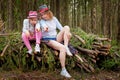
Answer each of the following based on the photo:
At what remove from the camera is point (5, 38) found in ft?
31.7

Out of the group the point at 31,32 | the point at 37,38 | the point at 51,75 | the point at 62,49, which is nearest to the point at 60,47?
the point at 62,49

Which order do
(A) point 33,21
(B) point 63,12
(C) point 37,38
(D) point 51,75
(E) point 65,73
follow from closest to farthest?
(E) point 65,73 < (D) point 51,75 < (C) point 37,38 < (A) point 33,21 < (B) point 63,12

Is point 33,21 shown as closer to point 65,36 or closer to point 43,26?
point 43,26

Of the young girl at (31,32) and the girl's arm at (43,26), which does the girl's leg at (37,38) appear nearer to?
the young girl at (31,32)

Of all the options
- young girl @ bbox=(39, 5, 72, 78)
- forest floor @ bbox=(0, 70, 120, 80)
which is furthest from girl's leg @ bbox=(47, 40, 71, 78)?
forest floor @ bbox=(0, 70, 120, 80)

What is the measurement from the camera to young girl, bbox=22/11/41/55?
349 inches

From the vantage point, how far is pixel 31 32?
356 inches

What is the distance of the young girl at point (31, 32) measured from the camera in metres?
8.88

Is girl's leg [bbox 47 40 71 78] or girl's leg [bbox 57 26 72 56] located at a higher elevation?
girl's leg [bbox 57 26 72 56]

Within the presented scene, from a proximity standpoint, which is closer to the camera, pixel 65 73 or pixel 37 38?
pixel 65 73

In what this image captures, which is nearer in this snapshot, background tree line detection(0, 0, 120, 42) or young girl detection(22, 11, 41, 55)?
young girl detection(22, 11, 41, 55)

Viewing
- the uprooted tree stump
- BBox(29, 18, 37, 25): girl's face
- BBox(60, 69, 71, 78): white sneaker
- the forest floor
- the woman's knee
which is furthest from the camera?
the uprooted tree stump

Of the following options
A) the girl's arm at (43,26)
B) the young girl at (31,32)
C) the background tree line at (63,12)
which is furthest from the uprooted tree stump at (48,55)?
the background tree line at (63,12)

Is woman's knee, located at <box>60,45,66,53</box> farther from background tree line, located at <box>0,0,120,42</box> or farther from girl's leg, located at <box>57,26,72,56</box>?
background tree line, located at <box>0,0,120,42</box>
